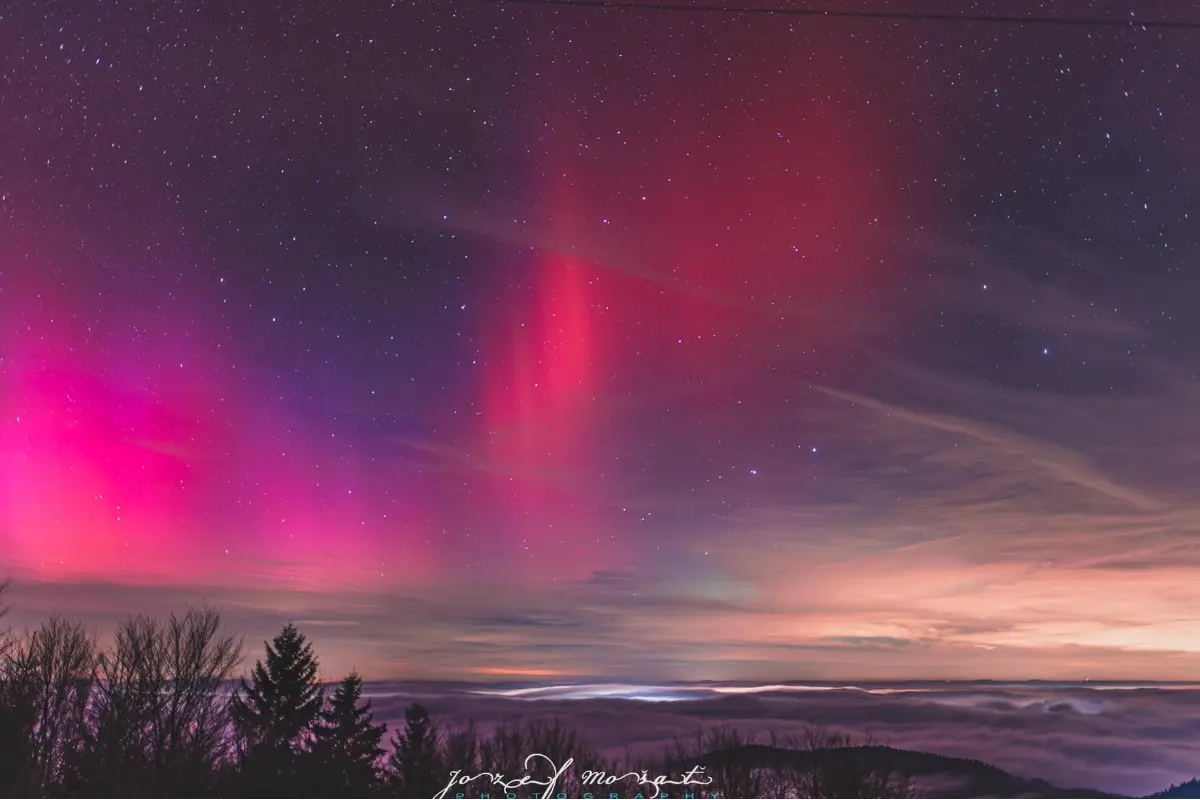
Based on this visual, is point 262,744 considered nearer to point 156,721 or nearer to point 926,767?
point 156,721

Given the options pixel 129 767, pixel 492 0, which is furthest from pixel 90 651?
pixel 492 0

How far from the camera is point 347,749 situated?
15.6m

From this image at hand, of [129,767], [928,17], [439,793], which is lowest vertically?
[129,767]

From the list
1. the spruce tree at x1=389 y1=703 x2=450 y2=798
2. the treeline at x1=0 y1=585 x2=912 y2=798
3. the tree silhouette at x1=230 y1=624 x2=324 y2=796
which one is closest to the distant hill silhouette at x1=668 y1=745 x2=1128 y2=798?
the treeline at x1=0 y1=585 x2=912 y2=798

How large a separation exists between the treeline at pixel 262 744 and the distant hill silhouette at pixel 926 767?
0.18ft

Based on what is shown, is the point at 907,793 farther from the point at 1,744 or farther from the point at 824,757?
the point at 1,744

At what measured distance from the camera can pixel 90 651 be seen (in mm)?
20078

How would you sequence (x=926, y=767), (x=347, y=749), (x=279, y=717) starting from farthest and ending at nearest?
(x=279, y=717) → (x=347, y=749) → (x=926, y=767)

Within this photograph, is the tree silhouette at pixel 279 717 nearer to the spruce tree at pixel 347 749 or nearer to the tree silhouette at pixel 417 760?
the spruce tree at pixel 347 749

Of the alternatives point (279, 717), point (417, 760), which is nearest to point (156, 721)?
point (279, 717)

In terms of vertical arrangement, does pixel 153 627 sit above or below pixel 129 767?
above

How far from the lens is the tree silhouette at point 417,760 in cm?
947

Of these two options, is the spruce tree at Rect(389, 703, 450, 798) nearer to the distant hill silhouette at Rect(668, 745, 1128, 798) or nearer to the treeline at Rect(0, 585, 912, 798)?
the treeline at Rect(0, 585, 912, 798)

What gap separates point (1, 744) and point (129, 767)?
183 centimetres
